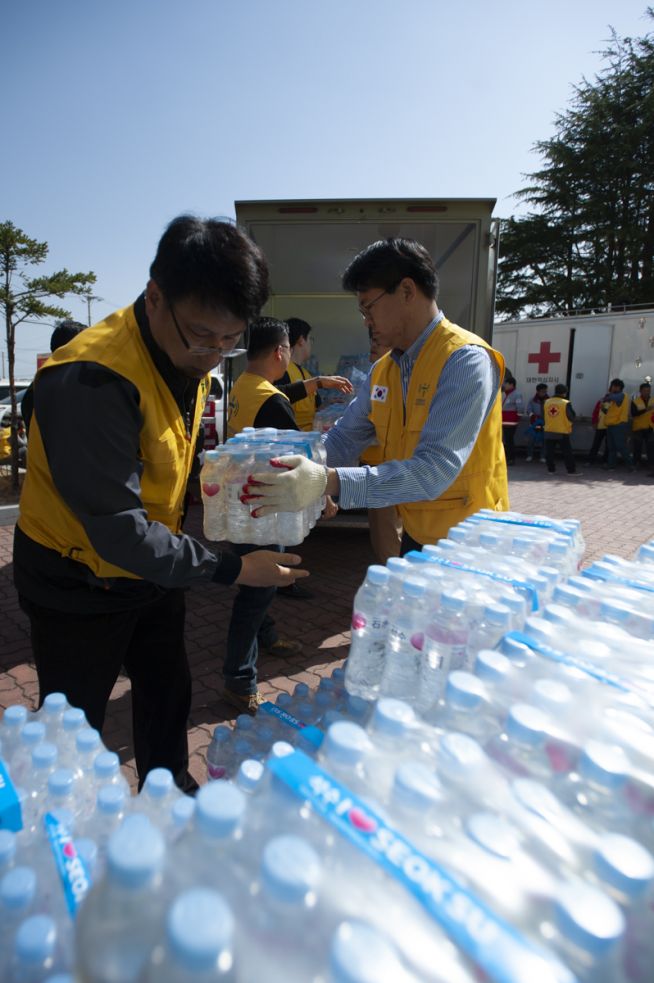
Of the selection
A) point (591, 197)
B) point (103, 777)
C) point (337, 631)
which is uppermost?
point (591, 197)

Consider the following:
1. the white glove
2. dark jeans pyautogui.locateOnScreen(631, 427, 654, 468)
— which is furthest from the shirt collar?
dark jeans pyautogui.locateOnScreen(631, 427, 654, 468)

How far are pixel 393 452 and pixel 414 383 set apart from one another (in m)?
0.37

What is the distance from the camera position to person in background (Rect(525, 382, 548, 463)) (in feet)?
45.8

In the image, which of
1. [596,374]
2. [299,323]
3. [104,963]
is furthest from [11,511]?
[596,374]

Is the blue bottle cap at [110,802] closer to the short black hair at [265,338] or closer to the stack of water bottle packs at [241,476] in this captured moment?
Result: the stack of water bottle packs at [241,476]

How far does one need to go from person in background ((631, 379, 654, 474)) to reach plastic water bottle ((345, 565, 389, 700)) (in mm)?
13228

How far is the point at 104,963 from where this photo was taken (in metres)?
0.61

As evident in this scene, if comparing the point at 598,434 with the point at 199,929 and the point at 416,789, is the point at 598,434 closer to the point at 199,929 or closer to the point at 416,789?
the point at 416,789

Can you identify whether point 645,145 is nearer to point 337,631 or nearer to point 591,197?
point 591,197

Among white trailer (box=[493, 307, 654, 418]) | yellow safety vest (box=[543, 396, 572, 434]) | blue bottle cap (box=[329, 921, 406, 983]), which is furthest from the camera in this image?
white trailer (box=[493, 307, 654, 418])

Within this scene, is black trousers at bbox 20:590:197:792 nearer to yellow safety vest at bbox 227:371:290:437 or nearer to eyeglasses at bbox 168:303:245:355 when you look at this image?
eyeglasses at bbox 168:303:245:355

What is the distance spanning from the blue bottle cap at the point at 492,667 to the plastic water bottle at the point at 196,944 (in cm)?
66

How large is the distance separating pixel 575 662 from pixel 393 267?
5.85 feet

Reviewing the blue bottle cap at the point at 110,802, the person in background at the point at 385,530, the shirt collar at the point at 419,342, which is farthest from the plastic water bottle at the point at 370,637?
the person in background at the point at 385,530
